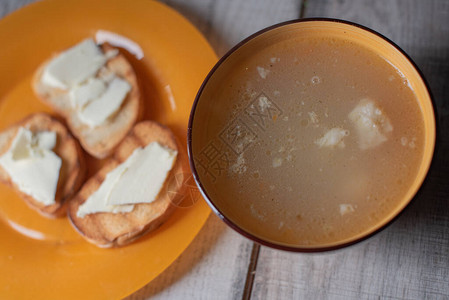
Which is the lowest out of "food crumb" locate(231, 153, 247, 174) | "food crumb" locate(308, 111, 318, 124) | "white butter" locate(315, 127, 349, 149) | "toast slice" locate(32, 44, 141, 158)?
"toast slice" locate(32, 44, 141, 158)

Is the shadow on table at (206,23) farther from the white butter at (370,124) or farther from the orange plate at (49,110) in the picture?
the white butter at (370,124)

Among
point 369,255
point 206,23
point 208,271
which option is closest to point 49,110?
point 206,23

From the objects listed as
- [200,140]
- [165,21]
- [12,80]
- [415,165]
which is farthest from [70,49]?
[415,165]

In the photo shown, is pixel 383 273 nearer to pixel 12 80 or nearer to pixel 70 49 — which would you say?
pixel 70 49

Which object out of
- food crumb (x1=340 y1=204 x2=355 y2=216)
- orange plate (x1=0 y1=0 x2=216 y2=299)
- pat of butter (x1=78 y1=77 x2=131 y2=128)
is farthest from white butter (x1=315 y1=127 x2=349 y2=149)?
pat of butter (x1=78 y1=77 x2=131 y2=128)

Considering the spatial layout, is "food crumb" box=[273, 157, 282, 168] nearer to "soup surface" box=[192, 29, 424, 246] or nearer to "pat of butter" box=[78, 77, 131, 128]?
"soup surface" box=[192, 29, 424, 246]

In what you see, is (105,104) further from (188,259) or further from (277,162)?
(277,162)

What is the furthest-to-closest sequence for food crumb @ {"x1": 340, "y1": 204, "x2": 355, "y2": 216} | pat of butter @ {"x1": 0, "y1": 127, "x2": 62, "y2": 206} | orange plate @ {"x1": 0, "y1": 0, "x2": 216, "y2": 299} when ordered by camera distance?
pat of butter @ {"x1": 0, "y1": 127, "x2": 62, "y2": 206}, orange plate @ {"x1": 0, "y1": 0, "x2": 216, "y2": 299}, food crumb @ {"x1": 340, "y1": 204, "x2": 355, "y2": 216}
